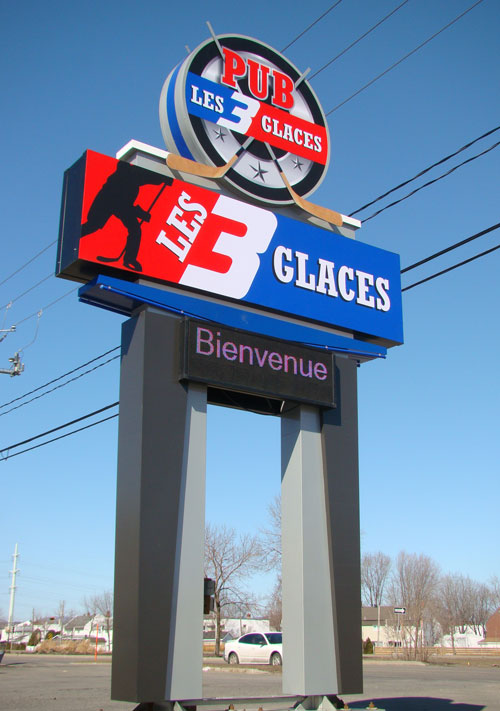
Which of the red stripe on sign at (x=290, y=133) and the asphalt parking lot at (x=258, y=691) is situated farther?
the asphalt parking lot at (x=258, y=691)

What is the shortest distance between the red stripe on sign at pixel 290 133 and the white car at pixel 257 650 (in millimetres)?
20564

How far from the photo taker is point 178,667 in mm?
9531

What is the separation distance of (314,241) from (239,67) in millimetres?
3416

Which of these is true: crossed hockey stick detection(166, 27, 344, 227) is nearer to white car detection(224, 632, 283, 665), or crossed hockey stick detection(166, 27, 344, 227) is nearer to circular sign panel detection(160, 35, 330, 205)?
circular sign panel detection(160, 35, 330, 205)

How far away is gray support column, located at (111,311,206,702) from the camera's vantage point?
9375mm

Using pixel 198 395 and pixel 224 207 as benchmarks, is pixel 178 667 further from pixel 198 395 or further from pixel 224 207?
pixel 224 207

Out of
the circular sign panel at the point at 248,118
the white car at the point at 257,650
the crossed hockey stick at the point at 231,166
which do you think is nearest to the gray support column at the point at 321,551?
the crossed hockey stick at the point at 231,166

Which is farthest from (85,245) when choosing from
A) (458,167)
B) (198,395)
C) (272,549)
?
(272,549)

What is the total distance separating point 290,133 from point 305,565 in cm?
772

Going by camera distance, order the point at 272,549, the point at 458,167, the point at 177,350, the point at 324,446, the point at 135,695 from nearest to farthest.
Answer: the point at 135,695 < the point at 177,350 < the point at 324,446 < the point at 458,167 < the point at 272,549

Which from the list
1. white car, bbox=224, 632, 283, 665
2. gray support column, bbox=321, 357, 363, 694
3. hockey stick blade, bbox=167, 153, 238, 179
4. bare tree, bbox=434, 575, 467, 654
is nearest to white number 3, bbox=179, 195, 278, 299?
hockey stick blade, bbox=167, 153, 238, 179

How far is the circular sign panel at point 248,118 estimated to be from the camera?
40.1ft

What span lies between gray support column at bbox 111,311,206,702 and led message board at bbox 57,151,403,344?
1083 millimetres

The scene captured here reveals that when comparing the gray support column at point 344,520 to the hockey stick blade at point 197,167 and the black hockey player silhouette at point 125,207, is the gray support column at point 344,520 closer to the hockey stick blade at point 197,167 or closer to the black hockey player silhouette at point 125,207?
the hockey stick blade at point 197,167
